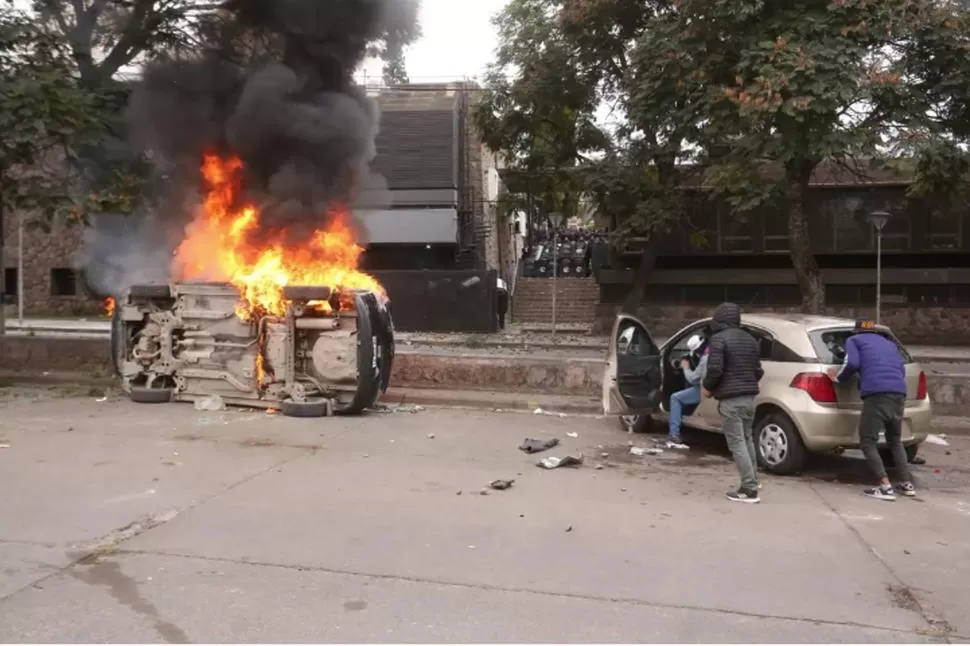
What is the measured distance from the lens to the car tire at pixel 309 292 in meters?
8.86

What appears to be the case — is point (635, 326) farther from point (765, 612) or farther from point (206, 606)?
point (206, 606)

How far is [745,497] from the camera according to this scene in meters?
5.93

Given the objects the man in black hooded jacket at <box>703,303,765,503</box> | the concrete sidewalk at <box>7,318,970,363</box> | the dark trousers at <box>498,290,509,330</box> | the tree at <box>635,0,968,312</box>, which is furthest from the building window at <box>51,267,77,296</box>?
the man in black hooded jacket at <box>703,303,765,503</box>

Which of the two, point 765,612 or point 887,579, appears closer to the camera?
point 765,612

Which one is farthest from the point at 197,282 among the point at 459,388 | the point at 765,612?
the point at 765,612

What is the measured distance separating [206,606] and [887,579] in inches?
139

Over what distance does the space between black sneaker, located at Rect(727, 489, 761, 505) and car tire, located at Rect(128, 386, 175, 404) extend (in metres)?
6.99

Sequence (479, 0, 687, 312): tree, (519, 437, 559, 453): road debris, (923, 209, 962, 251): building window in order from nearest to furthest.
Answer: (519, 437, 559, 453): road debris
(479, 0, 687, 312): tree
(923, 209, 962, 251): building window

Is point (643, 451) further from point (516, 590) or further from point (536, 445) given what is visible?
point (516, 590)

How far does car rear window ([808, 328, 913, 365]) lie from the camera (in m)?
6.64

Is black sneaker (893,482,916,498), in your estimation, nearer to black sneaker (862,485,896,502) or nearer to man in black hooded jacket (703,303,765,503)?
black sneaker (862,485,896,502)

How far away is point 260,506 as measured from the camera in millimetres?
5480

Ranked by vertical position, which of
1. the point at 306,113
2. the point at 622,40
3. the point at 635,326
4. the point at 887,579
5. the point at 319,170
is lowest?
the point at 887,579

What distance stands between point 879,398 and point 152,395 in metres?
8.08
